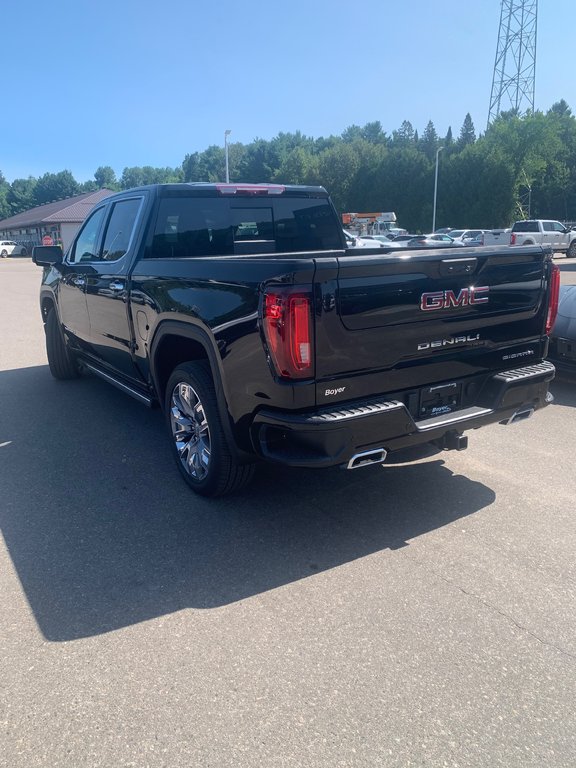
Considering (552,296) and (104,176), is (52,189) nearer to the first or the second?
(104,176)

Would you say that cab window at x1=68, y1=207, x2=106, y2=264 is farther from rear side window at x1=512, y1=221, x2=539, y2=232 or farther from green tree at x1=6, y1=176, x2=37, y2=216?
green tree at x1=6, y1=176, x2=37, y2=216

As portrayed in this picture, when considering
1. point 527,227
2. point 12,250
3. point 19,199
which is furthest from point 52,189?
point 527,227

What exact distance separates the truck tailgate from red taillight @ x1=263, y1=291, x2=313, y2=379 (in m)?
0.07

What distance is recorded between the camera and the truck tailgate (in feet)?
10.3

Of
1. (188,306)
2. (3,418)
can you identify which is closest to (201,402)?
(188,306)

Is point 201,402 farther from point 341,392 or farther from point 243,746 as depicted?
point 243,746

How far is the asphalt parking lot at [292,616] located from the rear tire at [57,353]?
2.79m

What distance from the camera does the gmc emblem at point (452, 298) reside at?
341 cm

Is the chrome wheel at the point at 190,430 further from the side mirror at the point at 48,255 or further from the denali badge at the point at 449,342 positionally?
the side mirror at the point at 48,255

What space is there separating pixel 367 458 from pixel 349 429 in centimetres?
23

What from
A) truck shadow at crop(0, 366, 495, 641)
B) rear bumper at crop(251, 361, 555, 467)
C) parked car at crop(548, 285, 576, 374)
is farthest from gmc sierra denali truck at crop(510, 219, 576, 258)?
rear bumper at crop(251, 361, 555, 467)

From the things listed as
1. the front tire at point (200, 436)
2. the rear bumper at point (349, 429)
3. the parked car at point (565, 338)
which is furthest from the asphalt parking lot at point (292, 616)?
the parked car at point (565, 338)

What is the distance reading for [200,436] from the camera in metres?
4.04

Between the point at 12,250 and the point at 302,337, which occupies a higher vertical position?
the point at 302,337
